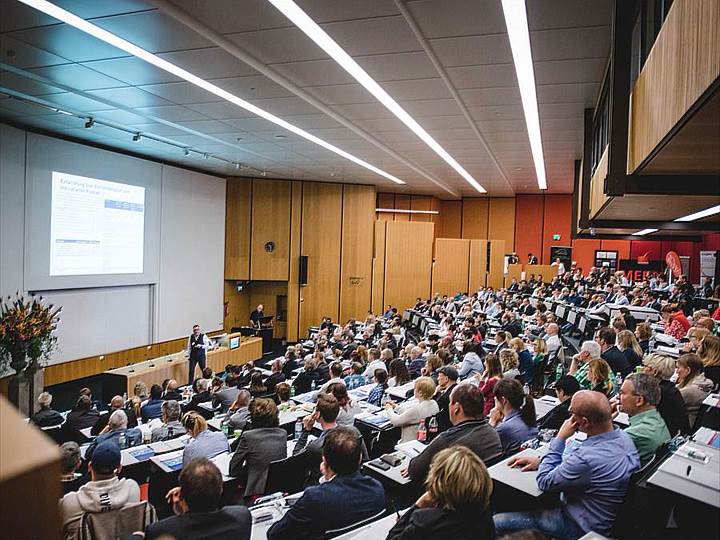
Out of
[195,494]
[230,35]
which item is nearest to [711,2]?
[195,494]

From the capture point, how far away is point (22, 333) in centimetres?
907

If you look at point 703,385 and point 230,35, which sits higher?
point 230,35

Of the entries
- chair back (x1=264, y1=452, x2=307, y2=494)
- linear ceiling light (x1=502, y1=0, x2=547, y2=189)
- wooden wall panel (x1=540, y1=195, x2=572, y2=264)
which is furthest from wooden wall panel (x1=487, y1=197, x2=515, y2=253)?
chair back (x1=264, y1=452, x2=307, y2=494)

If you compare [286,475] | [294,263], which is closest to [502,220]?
[294,263]

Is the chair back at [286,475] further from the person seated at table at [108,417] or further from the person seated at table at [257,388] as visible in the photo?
the person seated at table at [108,417]

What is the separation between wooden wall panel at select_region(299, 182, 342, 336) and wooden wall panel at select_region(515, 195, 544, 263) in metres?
7.62

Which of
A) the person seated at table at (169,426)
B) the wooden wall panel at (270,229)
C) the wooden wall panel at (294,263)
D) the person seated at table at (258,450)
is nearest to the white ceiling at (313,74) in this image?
the person seated at table at (258,450)

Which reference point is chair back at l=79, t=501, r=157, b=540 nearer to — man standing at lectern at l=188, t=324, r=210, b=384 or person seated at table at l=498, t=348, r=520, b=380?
person seated at table at l=498, t=348, r=520, b=380

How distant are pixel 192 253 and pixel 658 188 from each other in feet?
42.9

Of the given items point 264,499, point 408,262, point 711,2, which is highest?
point 711,2

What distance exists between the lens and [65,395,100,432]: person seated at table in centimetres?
636

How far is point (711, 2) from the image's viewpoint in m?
2.16

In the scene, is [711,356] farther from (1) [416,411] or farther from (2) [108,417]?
(2) [108,417]

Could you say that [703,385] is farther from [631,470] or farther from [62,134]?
[62,134]
